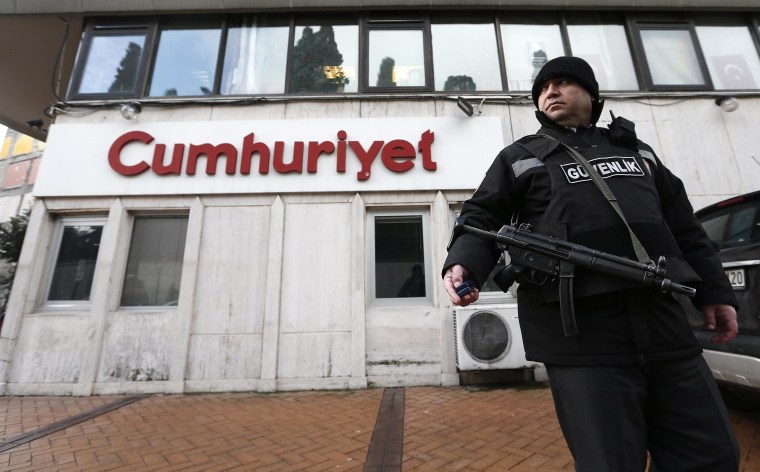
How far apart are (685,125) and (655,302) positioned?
6.58m

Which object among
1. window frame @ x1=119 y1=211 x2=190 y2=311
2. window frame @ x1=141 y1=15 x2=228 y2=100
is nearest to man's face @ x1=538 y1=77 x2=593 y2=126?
window frame @ x1=119 y1=211 x2=190 y2=311

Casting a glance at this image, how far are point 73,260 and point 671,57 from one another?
1100 cm

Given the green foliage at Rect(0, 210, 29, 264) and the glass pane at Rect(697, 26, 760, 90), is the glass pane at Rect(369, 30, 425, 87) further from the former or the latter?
the green foliage at Rect(0, 210, 29, 264)

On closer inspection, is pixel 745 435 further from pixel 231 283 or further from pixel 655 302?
pixel 231 283

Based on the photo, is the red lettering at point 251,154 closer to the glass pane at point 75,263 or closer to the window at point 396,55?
the window at point 396,55

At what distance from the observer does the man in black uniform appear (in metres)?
1.23

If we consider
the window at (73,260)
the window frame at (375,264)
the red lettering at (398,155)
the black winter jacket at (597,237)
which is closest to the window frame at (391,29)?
the red lettering at (398,155)

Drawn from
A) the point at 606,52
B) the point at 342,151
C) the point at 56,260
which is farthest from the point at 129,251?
the point at 606,52

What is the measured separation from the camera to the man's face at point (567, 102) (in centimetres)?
168

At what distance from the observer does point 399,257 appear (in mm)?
5516

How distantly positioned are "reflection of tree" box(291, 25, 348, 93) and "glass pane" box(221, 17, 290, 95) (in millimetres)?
261

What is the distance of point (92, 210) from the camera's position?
5.50 meters

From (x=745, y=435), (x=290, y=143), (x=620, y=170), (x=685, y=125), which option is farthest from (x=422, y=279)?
(x=685, y=125)

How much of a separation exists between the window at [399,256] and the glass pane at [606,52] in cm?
439
